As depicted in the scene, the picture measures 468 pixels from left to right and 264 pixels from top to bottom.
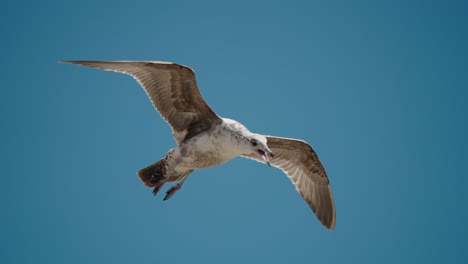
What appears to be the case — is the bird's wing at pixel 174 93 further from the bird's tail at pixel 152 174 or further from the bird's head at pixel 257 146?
the bird's head at pixel 257 146

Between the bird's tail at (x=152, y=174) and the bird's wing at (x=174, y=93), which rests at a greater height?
the bird's wing at (x=174, y=93)

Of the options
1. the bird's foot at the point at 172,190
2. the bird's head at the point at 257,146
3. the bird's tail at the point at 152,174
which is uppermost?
the bird's head at the point at 257,146

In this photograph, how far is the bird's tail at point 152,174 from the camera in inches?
338

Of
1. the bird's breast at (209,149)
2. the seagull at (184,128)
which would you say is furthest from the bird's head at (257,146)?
the bird's breast at (209,149)

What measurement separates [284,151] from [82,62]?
150 inches

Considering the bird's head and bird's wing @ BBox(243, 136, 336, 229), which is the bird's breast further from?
bird's wing @ BBox(243, 136, 336, 229)

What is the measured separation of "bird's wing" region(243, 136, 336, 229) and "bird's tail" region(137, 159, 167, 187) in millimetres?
2048

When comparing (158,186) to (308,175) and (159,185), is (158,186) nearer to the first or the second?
(159,185)

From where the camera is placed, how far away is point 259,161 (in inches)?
373

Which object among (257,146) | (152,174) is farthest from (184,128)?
(257,146)

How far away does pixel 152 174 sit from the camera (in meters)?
8.61

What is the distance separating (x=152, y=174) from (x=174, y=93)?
1.31m

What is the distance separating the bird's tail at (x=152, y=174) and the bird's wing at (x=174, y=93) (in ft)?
1.74

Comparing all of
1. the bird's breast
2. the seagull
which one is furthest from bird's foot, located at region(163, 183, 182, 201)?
the bird's breast
